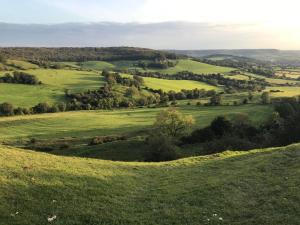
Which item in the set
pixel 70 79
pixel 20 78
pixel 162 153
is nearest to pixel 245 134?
pixel 162 153

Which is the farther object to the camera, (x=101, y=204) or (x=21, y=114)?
(x=21, y=114)

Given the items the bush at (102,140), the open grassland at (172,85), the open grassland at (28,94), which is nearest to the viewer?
the bush at (102,140)

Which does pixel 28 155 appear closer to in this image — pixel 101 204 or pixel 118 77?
pixel 101 204

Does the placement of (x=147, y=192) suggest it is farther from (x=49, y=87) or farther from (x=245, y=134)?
(x=49, y=87)

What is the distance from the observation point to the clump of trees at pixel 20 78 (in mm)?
164875

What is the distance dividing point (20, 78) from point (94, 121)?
58205mm

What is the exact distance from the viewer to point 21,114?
13550cm

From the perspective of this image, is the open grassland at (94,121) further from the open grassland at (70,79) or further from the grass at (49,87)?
the open grassland at (70,79)

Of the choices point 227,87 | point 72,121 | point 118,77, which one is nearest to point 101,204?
point 72,121

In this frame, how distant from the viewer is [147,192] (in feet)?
75.6

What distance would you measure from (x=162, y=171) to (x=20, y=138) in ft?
256

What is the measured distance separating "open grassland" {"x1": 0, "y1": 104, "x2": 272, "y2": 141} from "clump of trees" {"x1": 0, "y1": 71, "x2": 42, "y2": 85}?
122 ft

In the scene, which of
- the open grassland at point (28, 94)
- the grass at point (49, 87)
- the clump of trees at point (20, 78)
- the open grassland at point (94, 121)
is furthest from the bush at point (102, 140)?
the clump of trees at point (20, 78)

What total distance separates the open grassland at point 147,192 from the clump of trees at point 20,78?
143290 millimetres
